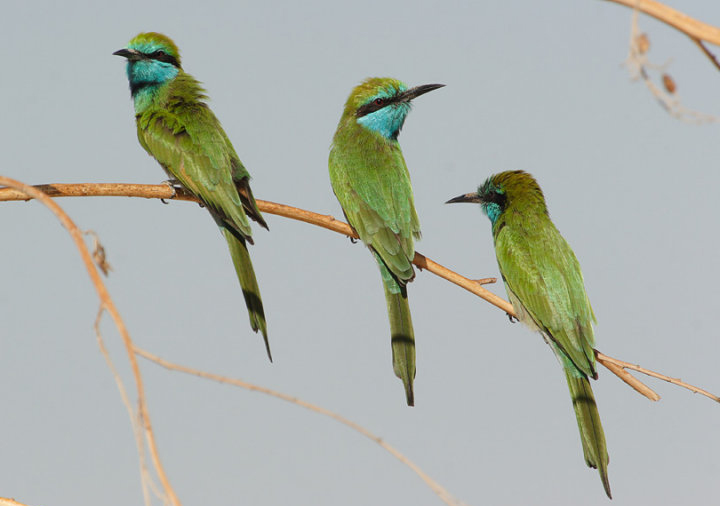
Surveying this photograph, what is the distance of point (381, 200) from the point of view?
156 inches

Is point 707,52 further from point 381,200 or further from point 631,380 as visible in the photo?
point 381,200

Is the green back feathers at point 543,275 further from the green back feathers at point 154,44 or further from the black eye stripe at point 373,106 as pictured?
the green back feathers at point 154,44

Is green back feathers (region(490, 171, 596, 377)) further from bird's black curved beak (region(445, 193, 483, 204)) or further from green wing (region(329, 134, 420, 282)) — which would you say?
green wing (region(329, 134, 420, 282))

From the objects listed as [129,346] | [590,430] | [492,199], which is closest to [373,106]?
[492,199]

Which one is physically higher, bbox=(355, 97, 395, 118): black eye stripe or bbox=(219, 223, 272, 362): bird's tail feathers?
bbox=(355, 97, 395, 118): black eye stripe

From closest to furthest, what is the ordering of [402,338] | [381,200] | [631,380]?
[631,380] → [402,338] → [381,200]

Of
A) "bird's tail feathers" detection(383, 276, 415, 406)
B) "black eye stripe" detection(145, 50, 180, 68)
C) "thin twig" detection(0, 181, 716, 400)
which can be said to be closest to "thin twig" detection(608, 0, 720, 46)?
"thin twig" detection(0, 181, 716, 400)

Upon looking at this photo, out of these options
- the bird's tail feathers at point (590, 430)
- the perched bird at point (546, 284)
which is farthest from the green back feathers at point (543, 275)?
the bird's tail feathers at point (590, 430)

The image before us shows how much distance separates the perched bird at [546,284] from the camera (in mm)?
3592

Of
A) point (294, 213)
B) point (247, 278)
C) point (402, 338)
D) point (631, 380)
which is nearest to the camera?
point (631, 380)

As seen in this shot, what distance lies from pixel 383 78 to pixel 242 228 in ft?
5.35

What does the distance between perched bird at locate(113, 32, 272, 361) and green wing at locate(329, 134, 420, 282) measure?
61 centimetres

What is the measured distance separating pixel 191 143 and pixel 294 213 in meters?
0.84

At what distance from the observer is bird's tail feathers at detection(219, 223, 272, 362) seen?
3162 millimetres
